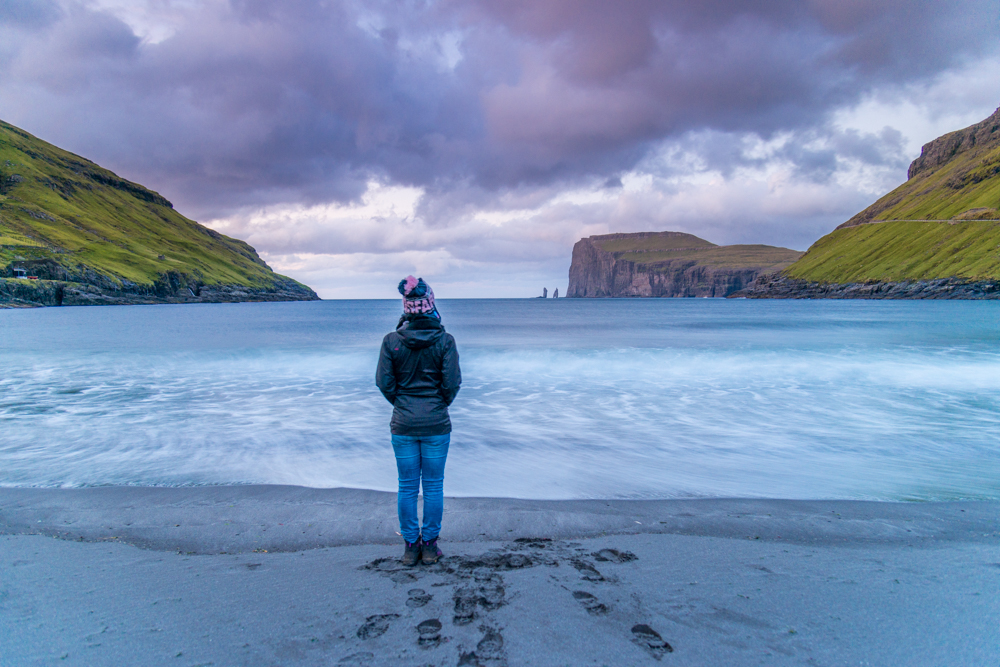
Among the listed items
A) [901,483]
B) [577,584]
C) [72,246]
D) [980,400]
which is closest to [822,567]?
[577,584]

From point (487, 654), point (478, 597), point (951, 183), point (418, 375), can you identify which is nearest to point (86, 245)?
point (418, 375)

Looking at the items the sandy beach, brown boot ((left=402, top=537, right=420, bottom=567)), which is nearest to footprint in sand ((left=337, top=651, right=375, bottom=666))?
the sandy beach

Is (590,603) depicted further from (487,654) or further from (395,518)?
(395,518)

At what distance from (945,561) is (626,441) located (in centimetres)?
585

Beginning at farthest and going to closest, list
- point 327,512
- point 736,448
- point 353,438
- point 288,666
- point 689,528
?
1. point 353,438
2. point 736,448
3. point 327,512
4. point 689,528
5. point 288,666

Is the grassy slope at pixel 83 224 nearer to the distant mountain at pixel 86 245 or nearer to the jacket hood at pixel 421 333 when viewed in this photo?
the distant mountain at pixel 86 245

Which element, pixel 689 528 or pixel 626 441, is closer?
pixel 689 528

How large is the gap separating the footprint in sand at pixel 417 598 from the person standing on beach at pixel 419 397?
56 cm

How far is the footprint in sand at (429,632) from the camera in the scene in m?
3.48

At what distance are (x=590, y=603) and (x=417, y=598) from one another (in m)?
1.44

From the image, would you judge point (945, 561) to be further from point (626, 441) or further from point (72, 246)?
point (72, 246)

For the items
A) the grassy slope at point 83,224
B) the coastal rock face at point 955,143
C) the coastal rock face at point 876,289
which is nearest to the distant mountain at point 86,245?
the grassy slope at point 83,224

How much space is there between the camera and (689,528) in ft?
18.9

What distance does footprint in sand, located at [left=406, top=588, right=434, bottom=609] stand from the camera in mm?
3979
